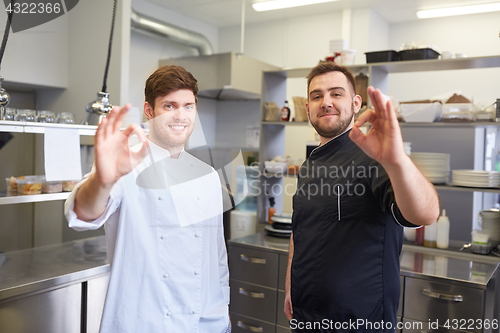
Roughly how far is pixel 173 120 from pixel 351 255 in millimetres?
830

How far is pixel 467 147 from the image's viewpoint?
3.22 metres

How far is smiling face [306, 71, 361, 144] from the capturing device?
1.55 metres

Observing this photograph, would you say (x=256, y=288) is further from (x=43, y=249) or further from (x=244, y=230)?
(x=43, y=249)

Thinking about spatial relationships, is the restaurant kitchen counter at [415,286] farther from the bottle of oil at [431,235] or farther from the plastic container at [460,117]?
the plastic container at [460,117]

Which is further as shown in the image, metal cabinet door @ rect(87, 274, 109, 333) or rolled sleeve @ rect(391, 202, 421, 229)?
metal cabinet door @ rect(87, 274, 109, 333)

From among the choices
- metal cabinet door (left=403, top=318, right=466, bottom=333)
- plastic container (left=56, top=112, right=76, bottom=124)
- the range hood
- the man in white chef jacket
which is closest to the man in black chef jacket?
the man in white chef jacket

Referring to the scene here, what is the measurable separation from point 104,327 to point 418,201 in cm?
89

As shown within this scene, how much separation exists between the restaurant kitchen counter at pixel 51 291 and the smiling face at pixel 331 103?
1258mm

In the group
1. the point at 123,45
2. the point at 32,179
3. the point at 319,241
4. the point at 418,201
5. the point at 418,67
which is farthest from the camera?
the point at 123,45

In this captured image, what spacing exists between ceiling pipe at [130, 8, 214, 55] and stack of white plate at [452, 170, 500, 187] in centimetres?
302

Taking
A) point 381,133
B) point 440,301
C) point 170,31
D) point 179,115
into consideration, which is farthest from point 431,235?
point 170,31

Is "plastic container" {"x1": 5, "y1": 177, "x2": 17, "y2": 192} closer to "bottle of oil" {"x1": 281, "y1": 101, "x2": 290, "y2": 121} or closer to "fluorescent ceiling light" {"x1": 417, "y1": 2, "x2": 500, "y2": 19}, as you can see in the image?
"bottle of oil" {"x1": 281, "y1": 101, "x2": 290, "y2": 121}

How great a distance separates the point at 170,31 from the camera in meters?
4.25

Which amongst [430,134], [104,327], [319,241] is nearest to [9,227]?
[104,327]
